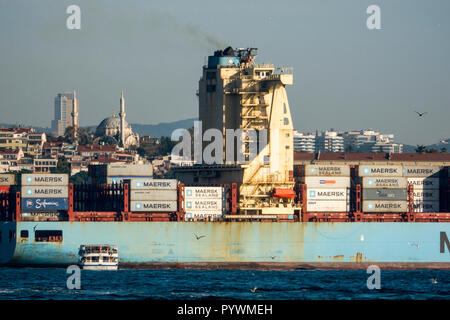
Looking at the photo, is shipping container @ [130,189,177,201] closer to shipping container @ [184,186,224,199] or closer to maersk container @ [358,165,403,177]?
shipping container @ [184,186,224,199]

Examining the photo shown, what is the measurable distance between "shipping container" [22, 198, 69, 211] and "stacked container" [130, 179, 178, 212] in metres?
4.97

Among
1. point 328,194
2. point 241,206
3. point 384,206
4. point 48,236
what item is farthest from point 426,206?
point 48,236

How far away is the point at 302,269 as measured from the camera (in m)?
61.4

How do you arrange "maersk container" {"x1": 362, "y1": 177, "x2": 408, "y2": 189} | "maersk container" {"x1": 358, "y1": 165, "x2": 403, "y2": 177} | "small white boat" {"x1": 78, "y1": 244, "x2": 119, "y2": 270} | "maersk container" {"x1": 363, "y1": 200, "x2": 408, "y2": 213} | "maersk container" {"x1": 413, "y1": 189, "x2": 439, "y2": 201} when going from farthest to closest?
"maersk container" {"x1": 413, "y1": 189, "x2": 439, "y2": 201}
"maersk container" {"x1": 358, "y1": 165, "x2": 403, "y2": 177}
"maersk container" {"x1": 363, "y1": 200, "x2": 408, "y2": 213}
"maersk container" {"x1": 362, "y1": 177, "x2": 408, "y2": 189}
"small white boat" {"x1": 78, "y1": 244, "x2": 119, "y2": 270}

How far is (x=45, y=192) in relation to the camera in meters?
58.3

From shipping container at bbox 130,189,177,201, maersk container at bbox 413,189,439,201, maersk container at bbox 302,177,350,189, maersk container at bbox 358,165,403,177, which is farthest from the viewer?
maersk container at bbox 413,189,439,201

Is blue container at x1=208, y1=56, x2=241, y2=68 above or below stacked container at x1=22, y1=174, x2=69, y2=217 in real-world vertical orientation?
above

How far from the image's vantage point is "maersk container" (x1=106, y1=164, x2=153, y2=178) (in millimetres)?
62562

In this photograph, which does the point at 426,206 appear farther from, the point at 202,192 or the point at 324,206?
the point at 202,192

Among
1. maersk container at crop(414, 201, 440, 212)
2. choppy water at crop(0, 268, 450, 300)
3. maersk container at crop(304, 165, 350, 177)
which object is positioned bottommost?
choppy water at crop(0, 268, 450, 300)

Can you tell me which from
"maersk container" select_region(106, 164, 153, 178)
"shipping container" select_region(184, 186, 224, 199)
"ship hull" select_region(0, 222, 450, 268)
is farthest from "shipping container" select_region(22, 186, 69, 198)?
"shipping container" select_region(184, 186, 224, 199)

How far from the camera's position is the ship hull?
Answer: 5797cm

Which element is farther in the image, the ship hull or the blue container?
the blue container

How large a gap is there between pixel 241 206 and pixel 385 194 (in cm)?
1142
